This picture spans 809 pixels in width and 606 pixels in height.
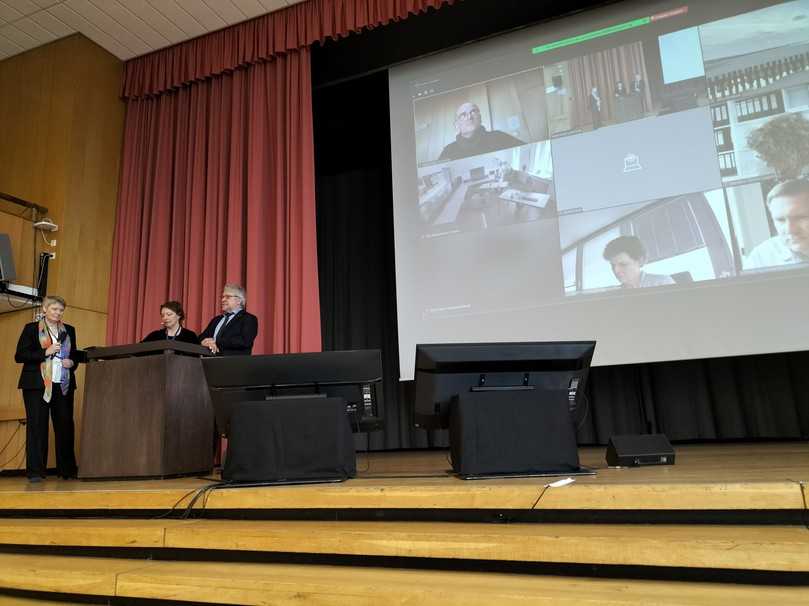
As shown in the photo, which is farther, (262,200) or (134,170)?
(134,170)

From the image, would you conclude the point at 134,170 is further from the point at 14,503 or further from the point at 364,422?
the point at 364,422

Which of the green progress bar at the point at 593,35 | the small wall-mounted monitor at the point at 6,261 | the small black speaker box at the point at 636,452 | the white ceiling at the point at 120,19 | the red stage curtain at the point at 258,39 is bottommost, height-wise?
the small black speaker box at the point at 636,452

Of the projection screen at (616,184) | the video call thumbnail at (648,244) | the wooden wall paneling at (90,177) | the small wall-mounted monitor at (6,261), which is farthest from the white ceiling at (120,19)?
the video call thumbnail at (648,244)

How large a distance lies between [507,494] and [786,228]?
2.57 meters

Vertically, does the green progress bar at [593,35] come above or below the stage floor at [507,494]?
above

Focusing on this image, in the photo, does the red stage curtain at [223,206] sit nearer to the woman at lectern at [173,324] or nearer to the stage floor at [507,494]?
the woman at lectern at [173,324]

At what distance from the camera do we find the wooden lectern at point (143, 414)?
9.88 feet

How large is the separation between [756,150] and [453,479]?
273 centimetres

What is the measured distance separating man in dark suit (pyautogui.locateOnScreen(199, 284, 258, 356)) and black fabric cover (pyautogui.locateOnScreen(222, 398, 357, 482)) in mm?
1527

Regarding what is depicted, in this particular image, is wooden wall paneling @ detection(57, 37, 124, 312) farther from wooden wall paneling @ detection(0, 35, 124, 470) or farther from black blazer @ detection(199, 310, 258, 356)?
black blazer @ detection(199, 310, 258, 356)

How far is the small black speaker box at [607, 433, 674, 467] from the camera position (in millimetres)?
2396

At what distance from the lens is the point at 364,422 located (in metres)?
2.48

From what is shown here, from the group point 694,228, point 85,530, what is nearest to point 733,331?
point 694,228

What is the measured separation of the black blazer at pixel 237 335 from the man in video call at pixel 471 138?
1.77 metres
